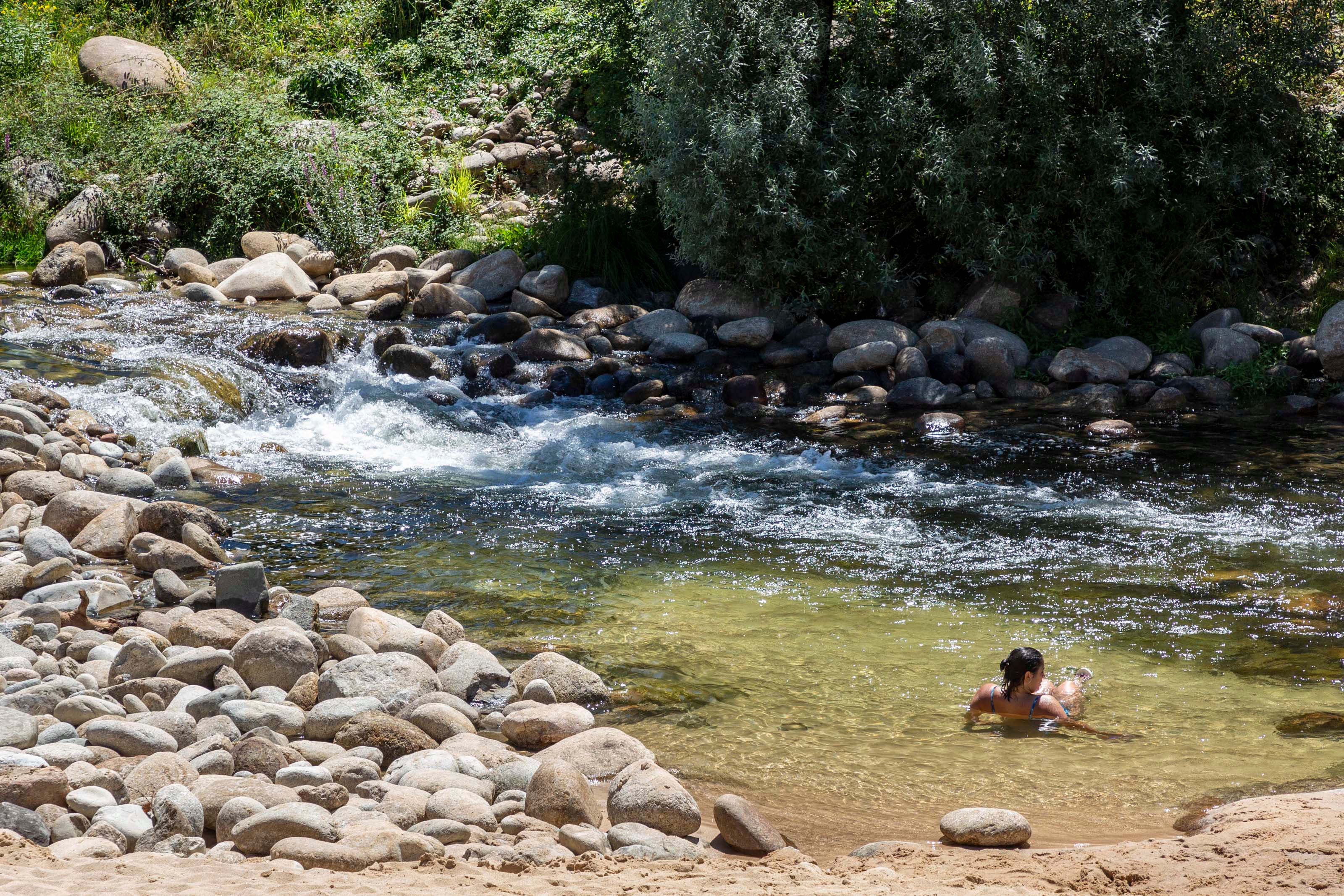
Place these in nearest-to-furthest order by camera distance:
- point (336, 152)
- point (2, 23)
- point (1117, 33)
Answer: point (1117, 33), point (336, 152), point (2, 23)

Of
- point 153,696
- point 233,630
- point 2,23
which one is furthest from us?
point 2,23

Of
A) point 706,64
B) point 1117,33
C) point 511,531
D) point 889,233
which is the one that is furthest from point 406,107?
point 511,531

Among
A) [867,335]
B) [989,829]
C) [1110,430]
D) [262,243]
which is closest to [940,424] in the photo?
[1110,430]

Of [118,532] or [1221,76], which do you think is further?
[1221,76]

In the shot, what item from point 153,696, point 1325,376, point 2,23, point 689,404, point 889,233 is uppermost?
point 2,23

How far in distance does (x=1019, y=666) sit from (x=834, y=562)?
2.20 metres

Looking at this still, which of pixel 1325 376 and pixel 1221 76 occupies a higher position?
pixel 1221 76

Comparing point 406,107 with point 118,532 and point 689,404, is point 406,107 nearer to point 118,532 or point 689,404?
point 689,404

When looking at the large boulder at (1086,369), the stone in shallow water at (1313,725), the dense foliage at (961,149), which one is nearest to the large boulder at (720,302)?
the dense foliage at (961,149)

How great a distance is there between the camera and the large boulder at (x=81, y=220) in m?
15.6

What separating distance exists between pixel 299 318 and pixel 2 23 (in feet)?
34.6

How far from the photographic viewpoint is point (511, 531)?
7762 mm

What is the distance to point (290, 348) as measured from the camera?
11.6m

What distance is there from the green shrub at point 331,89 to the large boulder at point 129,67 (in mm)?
1870
